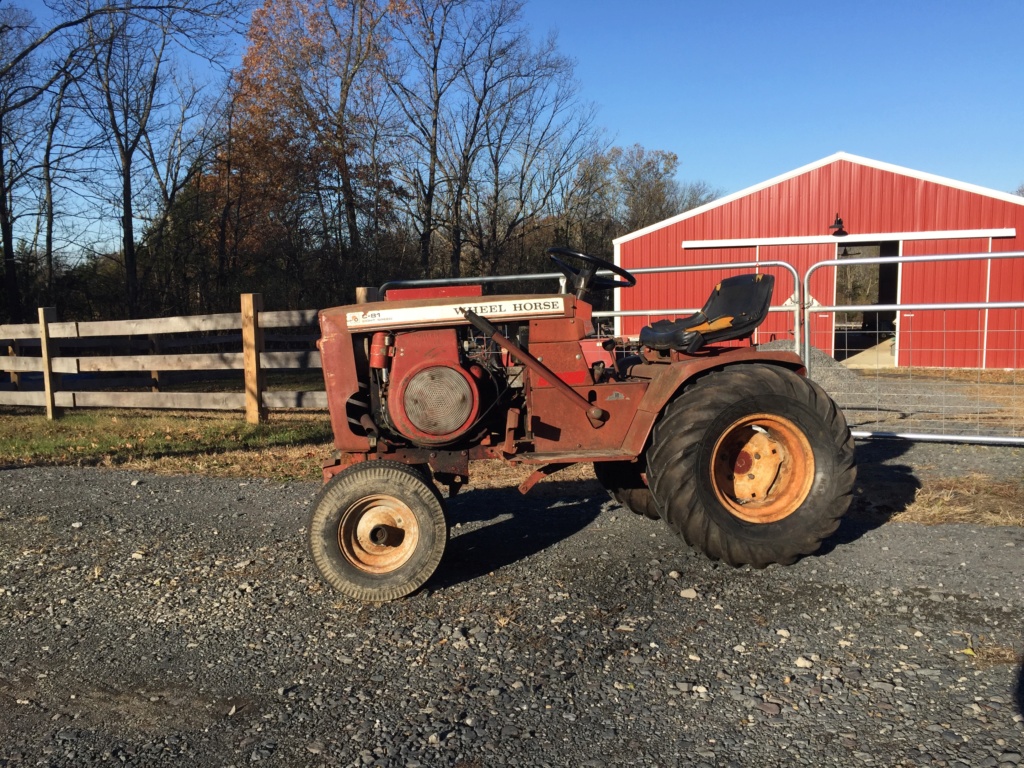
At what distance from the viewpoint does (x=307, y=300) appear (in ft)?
77.2

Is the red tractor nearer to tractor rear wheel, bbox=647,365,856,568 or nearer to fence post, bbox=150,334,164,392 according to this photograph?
tractor rear wheel, bbox=647,365,856,568

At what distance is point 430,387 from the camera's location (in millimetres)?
4043

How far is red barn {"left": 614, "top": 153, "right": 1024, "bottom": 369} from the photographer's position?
52.5 feet

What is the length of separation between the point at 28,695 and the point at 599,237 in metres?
31.8

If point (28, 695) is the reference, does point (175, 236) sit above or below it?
above

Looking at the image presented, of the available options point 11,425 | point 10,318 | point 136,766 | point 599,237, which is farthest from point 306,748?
point 599,237

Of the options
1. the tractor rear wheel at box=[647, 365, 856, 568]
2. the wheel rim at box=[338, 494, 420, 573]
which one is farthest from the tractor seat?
the wheel rim at box=[338, 494, 420, 573]

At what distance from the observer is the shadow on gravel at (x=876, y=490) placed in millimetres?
4870

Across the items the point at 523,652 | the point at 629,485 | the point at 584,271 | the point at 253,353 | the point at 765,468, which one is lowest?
the point at 523,652

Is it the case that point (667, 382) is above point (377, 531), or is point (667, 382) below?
above

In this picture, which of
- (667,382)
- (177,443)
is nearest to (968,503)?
(667,382)

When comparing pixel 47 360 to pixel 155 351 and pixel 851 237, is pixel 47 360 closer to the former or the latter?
pixel 155 351

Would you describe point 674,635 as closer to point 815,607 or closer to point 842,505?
point 815,607

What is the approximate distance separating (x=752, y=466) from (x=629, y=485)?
934mm
